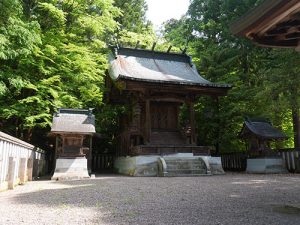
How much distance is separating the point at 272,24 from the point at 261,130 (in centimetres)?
1183

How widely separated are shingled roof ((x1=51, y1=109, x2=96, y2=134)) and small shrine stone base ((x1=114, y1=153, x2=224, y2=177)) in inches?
109

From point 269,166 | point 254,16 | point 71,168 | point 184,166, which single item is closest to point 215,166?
point 184,166

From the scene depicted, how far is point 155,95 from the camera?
1622cm

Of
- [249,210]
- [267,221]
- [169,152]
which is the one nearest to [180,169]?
[169,152]

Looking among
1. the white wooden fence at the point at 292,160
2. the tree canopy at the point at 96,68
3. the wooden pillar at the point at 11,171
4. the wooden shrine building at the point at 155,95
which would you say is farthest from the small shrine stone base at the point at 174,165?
the wooden pillar at the point at 11,171

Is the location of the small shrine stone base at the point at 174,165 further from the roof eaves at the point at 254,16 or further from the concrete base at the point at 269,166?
the roof eaves at the point at 254,16

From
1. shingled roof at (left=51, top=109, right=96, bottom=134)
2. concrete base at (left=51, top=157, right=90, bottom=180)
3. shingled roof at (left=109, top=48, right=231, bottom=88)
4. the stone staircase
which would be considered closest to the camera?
concrete base at (left=51, top=157, right=90, bottom=180)

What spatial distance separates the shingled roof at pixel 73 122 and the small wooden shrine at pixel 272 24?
9944mm

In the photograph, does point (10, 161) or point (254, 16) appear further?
point (10, 161)

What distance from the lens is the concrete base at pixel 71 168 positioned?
12.9m

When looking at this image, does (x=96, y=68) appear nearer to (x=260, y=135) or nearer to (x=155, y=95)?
(x=155, y=95)

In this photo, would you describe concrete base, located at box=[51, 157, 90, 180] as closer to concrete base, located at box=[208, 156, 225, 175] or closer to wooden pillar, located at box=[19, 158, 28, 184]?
wooden pillar, located at box=[19, 158, 28, 184]

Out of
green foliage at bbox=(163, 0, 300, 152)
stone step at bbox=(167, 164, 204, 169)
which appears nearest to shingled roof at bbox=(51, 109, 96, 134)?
stone step at bbox=(167, 164, 204, 169)

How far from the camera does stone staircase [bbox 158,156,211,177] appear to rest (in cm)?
1298
